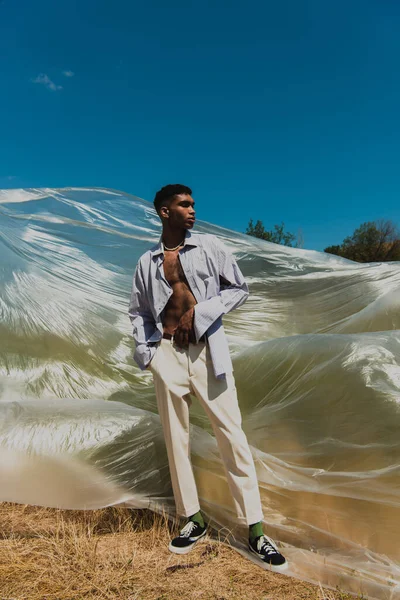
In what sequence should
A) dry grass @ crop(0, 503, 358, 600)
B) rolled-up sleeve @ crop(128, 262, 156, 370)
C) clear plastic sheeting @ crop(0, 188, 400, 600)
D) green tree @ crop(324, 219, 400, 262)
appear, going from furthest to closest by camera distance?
green tree @ crop(324, 219, 400, 262)
rolled-up sleeve @ crop(128, 262, 156, 370)
clear plastic sheeting @ crop(0, 188, 400, 600)
dry grass @ crop(0, 503, 358, 600)

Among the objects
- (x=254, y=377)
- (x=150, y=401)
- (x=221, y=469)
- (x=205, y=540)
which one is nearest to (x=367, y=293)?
(x=254, y=377)

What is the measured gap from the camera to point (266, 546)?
1.77 m

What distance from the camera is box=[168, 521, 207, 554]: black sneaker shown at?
1887mm

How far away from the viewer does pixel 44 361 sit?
334cm

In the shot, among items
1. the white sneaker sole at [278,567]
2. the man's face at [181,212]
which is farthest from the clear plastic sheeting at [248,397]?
the man's face at [181,212]

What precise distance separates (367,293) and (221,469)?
2.09m

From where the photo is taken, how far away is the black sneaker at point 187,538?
1887 millimetres

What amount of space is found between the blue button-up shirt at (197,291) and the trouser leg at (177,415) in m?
0.08

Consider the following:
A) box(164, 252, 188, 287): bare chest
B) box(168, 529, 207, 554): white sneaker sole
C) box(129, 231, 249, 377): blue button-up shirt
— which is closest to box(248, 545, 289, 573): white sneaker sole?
box(168, 529, 207, 554): white sneaker sole

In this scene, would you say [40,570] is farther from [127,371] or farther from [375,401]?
[127,371]

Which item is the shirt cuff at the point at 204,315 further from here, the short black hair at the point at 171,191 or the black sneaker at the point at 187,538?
the black sneaker at the point at 187,538

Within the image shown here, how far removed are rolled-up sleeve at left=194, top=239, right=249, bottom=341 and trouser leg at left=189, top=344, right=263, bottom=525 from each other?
105 mm

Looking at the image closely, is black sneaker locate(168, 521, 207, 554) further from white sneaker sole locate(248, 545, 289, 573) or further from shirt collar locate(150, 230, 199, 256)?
shirt collar locate(150, 230, 199, 256)

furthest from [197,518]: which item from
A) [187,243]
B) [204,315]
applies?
[187,243]
